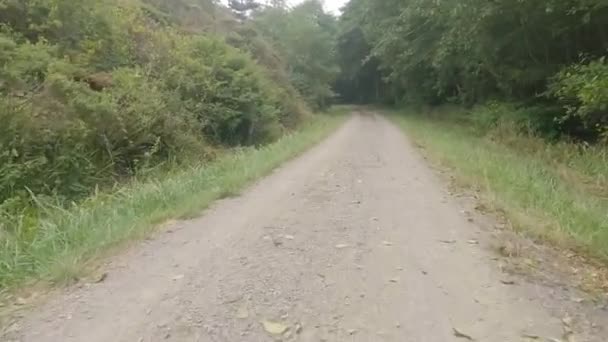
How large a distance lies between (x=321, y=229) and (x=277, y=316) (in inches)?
88.3

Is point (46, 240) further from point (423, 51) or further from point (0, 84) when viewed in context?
point (423, 51)

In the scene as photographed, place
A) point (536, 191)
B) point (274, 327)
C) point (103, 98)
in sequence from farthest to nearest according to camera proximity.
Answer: point (103, 98) → point (536, 191) → point (274, 327)

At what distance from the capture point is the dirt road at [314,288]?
3.14 m

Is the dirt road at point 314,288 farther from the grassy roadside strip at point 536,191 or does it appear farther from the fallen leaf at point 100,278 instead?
the grassy roadside strip at point 536,191

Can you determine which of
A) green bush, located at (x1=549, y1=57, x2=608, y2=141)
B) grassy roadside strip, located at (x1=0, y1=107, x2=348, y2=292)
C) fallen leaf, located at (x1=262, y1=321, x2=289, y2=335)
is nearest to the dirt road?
fallen leaf, located at (x1=262, y1=321, x2=289, y2=335)

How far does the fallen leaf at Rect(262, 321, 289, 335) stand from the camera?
314cm

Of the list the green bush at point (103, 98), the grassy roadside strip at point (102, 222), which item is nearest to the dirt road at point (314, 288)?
the grassy roadside strip at point (102, 222)

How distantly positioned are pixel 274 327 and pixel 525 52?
1554cm

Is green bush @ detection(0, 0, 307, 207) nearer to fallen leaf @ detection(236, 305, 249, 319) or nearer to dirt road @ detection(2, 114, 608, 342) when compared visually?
dirt road @ detection(2, 114, 608, 342)

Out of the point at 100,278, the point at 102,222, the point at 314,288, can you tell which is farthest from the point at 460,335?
the point at 102,222

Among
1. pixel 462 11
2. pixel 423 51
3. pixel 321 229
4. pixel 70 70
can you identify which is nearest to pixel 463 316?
pixel 321 229

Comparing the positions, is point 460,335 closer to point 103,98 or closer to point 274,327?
point 274,327

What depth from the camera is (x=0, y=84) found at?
324 inches

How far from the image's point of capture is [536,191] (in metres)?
7.06
